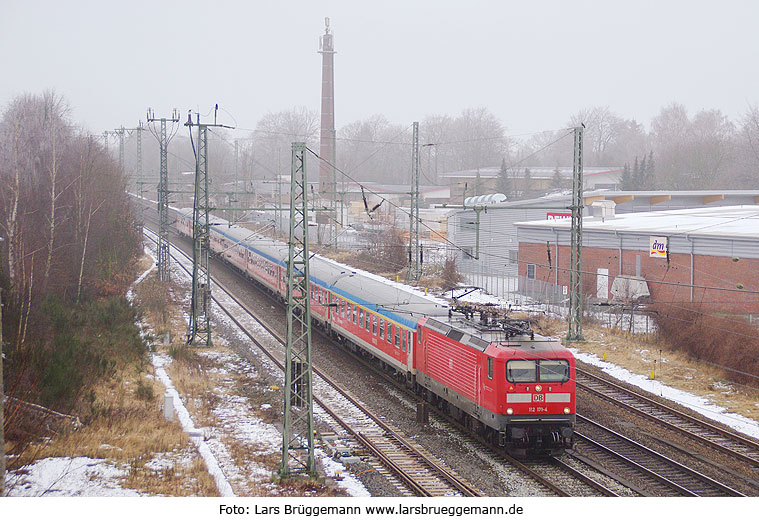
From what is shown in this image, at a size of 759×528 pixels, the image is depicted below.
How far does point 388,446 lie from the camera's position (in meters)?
16.1

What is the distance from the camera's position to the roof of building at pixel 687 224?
30.7m

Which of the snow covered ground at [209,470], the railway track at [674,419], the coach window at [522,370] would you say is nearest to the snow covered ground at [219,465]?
the snow covered ground at [209,470]

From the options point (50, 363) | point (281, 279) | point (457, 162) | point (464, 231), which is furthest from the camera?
Answer: point (457, 162)

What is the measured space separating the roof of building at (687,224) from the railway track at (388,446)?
56.2 ft

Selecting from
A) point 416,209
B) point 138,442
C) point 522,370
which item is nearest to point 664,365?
point 522,370

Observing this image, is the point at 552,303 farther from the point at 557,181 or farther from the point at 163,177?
the point at 557,181

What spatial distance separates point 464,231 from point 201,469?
3610cm

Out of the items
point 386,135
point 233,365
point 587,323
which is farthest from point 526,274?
point 386,135

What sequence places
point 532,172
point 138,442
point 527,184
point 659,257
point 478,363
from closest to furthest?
point 478,363 < point 138,442 < point 659,257 < point 527,184 < point 532,172

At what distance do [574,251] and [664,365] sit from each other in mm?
4857

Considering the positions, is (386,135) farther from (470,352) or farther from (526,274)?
(470,352)

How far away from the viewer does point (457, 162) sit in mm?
94688

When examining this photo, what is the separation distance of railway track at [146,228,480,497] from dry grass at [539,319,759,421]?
8.59m

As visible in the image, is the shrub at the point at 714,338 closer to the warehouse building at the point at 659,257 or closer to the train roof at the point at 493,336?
the warehouse building at the point at 659,257
